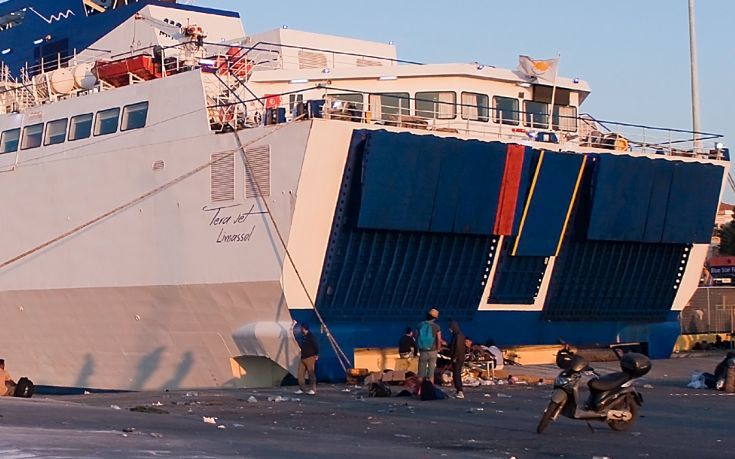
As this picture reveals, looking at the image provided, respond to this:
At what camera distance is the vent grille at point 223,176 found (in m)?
23.2

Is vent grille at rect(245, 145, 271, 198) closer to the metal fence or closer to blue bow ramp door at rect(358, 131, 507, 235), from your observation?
blue bow ramp door at rect(358, 131, 507, 235)

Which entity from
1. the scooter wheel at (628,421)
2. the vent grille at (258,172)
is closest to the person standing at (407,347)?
the vent grille at (258,172)

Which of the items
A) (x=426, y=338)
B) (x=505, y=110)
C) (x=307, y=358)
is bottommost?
(x=307, y=358)

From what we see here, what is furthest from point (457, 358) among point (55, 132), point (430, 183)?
point (55, 132)

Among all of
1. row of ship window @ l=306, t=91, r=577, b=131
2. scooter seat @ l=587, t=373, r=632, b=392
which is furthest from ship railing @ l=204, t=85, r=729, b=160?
scooter seat @ l=587, t=373, r=632, b=392

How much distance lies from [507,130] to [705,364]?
275 inches

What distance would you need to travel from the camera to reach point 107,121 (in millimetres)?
26188

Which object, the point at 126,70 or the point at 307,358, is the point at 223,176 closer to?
the point at 307,358

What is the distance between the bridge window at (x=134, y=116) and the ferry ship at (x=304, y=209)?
7cm

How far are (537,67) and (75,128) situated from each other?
10.8m

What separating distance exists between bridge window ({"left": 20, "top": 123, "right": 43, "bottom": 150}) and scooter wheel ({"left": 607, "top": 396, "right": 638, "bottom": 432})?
18.2 m

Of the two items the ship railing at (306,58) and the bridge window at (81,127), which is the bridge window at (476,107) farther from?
the bridge window at (81,127)

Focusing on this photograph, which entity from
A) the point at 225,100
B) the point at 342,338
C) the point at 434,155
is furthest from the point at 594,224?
the point at 225,100

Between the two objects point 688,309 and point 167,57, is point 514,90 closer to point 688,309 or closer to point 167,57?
point 167,57
